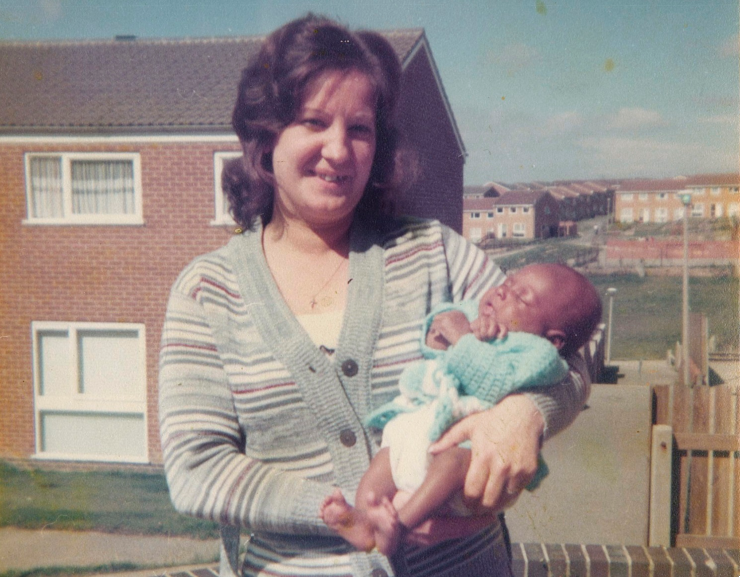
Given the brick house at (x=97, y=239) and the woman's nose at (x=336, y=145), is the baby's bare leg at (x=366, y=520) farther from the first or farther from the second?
the brick house at (x=97, y=239)

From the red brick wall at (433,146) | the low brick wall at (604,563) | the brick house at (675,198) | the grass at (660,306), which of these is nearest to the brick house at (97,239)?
the red brick wall at (433,146)

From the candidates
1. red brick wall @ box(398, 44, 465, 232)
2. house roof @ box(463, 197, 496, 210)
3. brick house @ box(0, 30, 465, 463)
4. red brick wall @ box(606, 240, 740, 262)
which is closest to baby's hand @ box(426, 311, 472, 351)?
red brick wall @ box(398, 44, 465, 232)

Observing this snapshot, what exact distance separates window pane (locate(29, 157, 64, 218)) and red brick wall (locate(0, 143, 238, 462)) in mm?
219

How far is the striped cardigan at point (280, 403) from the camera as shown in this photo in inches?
44.3

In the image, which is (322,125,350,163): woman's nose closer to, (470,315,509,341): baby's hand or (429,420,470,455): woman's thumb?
(470,315,509,341): baby's hand

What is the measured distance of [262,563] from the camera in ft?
4.05

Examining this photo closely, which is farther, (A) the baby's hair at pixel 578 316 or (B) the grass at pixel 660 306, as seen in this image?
(B) the grass at pixel 660 306

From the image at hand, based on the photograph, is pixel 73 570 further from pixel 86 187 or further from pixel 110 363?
pixel 86 187

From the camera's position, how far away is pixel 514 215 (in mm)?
2170

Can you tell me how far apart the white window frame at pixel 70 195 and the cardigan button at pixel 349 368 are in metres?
3.59

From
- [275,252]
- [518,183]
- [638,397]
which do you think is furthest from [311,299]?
[638,397]

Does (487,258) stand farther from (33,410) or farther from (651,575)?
(33,410)

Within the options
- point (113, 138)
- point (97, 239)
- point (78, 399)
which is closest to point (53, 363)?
point (78, 399)

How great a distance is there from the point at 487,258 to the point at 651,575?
2.17 meters
